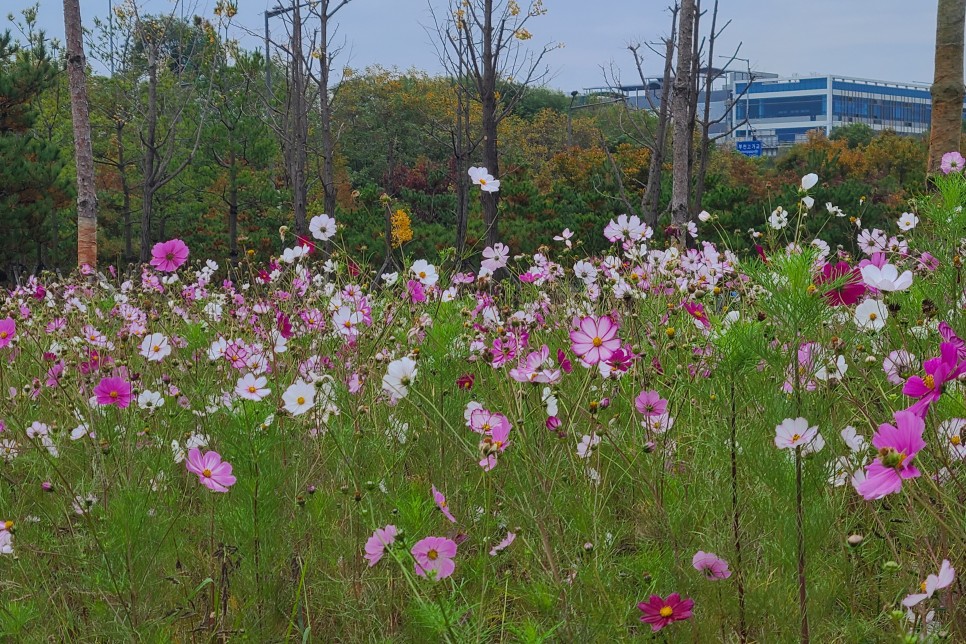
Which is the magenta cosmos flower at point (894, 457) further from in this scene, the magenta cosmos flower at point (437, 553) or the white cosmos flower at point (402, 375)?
the white cosmos flower at point (402, 375)

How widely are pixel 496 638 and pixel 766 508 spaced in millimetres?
631

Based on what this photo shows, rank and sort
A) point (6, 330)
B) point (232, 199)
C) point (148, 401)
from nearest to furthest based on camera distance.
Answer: point (148, 401) → point (6, 330) → point (232, 199)

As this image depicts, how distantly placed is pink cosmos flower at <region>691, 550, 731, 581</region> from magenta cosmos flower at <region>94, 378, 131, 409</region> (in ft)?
4.88

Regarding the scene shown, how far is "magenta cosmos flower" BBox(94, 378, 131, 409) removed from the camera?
227 cm

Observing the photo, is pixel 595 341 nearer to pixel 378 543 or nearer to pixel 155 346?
pixel 378 543

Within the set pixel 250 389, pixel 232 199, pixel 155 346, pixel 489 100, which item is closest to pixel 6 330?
pixel 155 346

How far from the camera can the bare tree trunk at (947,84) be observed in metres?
5.17

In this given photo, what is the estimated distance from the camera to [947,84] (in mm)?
5215

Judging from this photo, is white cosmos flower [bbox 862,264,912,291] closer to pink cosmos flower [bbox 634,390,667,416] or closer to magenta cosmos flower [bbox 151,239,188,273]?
pink cosmos flower [bbox 634,390,667,416]

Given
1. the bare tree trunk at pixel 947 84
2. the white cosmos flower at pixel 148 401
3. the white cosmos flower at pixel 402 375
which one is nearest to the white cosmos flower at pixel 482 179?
the white cosmos flower at pixel 402 375

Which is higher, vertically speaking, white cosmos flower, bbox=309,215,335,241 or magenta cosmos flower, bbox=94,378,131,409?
white cosmos flower, bbox=309,215,335,241

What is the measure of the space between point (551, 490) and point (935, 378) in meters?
0.73

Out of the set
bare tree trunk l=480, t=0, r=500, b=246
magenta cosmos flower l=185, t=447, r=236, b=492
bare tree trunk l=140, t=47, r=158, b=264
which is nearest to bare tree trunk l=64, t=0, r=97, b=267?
bare tree trunk l=140, t=47, r=158, b=264

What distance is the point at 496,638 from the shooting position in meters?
1.88
